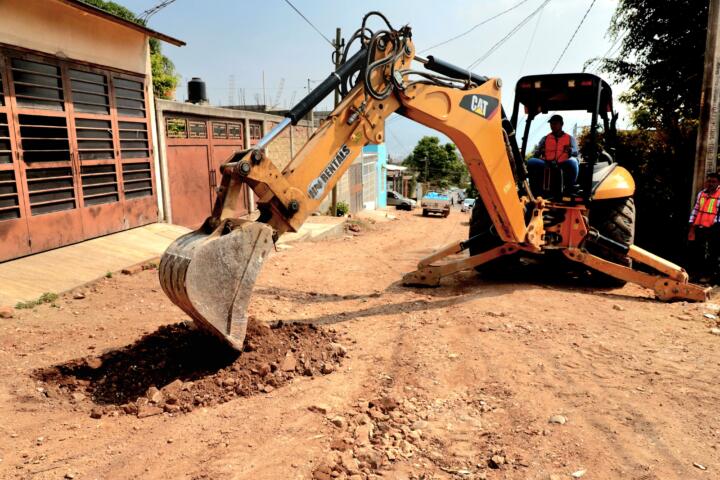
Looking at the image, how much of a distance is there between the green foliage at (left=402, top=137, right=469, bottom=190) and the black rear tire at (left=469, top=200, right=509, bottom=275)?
152 feet

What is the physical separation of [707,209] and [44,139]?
9.62 m

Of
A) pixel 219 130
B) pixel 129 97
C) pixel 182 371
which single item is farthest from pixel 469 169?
pixel 219 130

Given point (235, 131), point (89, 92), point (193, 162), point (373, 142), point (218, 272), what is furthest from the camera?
point (235, 131)

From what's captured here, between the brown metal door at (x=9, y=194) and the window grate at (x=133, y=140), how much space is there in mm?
2306

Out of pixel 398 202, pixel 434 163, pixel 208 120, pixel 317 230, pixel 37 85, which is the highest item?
pixel 37 85

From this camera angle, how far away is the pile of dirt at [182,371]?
3.58 metres

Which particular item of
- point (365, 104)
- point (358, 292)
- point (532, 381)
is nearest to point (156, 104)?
point (358, 292)

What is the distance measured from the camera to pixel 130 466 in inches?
111

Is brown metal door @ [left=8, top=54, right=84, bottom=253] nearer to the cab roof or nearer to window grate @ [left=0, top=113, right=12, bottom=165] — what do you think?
window grate @ [left=0, top=113, right=12, bottom=165]

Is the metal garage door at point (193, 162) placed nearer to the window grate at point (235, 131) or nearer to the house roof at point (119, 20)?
the window grate at point (235, 131)

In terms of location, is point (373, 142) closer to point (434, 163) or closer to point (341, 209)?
point (341, 209)

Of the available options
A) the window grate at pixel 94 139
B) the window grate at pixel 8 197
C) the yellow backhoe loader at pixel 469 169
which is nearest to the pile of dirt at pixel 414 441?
the yellow backhoe loader at pixel 469 169

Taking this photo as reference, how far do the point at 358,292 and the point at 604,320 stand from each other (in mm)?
3070

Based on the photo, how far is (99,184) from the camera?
8.66 m
